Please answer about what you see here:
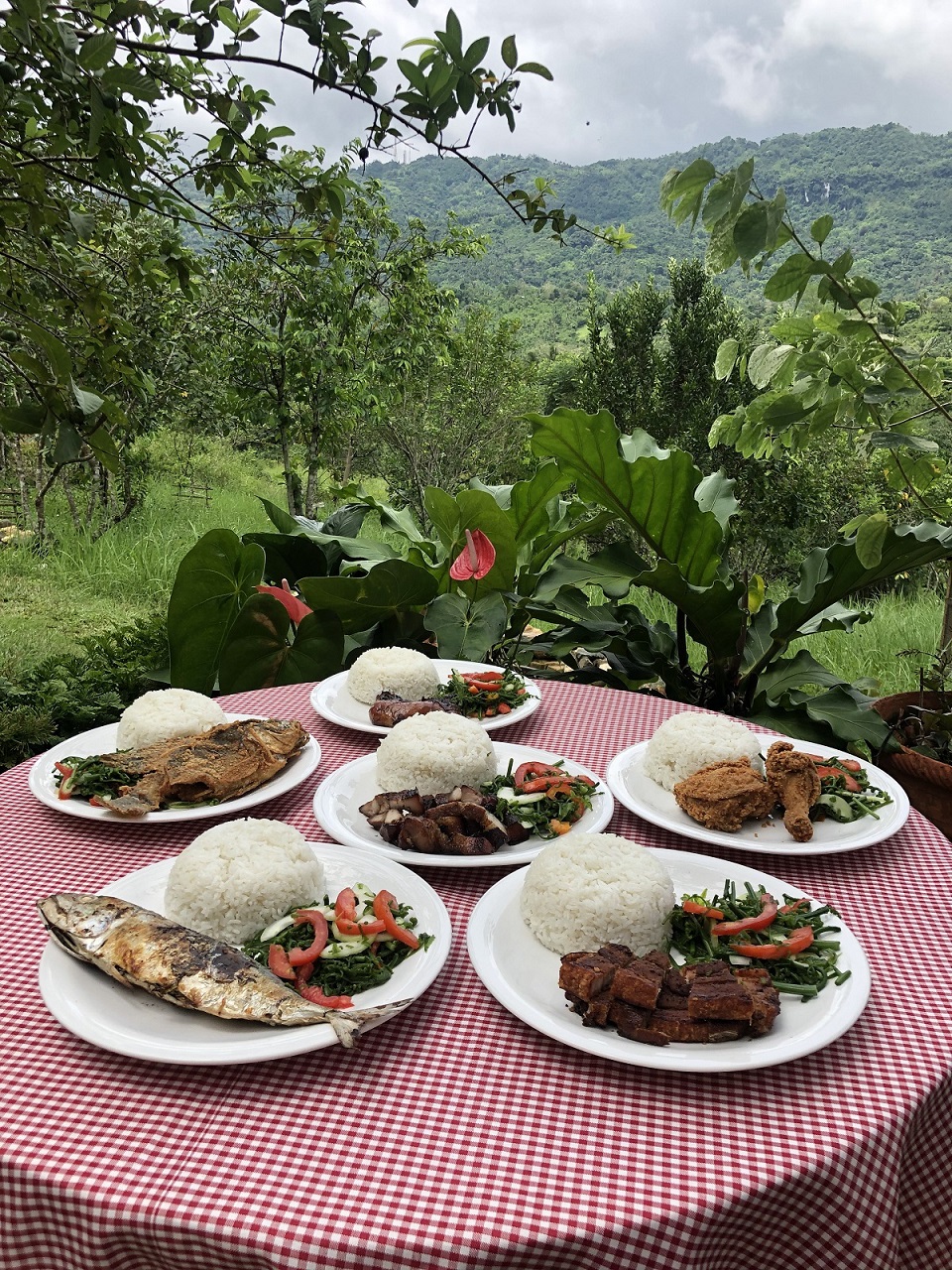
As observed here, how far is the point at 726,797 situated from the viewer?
4.66 feet

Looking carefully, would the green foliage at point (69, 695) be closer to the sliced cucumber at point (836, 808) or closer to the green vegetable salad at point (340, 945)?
the green vegetable salad at point (340, 945)

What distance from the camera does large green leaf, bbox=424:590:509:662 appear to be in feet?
8.21

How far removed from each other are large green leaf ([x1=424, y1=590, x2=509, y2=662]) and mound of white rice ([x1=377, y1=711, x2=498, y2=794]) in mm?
941

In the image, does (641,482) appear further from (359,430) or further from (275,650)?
(359,430)

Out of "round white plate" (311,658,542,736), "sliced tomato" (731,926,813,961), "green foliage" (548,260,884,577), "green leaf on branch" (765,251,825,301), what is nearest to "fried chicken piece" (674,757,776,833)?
"sliced tomato" (731,926,813,961)

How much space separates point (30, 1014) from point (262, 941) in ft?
0.84

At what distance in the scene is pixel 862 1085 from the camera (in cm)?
90

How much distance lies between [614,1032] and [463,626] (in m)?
1.67

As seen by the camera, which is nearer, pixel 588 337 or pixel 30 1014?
pixel 30 1014

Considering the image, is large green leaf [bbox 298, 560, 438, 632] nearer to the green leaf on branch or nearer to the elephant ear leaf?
the elephant ear leaf

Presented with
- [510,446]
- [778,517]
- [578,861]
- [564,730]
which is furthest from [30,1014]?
[510,446]

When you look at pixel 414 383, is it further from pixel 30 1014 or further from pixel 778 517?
pixel 30 1014

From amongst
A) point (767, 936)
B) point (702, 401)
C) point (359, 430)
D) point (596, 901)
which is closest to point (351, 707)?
point (596, 901)

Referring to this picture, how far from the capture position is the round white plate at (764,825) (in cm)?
136
